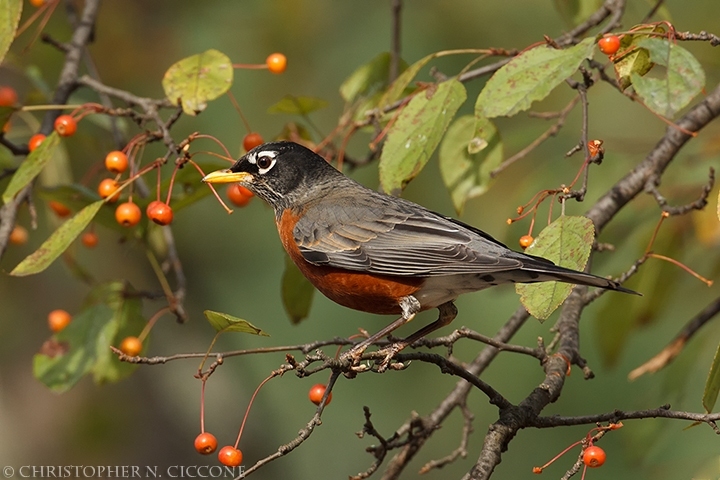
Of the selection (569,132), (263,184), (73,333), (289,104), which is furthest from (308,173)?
(569,132)

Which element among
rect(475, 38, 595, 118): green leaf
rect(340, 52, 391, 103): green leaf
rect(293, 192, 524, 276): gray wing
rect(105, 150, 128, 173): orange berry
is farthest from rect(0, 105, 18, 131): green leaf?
rect(475, 38, 595, 118): green leaf

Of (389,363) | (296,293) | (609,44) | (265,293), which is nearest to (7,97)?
(296,293)

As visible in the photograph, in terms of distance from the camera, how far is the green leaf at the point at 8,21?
2.46 m

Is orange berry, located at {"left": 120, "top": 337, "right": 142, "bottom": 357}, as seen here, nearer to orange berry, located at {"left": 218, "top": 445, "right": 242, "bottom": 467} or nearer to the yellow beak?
the yellow beak

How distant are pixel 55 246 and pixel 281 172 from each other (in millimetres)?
1117

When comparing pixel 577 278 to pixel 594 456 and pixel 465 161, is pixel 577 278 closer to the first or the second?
pixel 594 456

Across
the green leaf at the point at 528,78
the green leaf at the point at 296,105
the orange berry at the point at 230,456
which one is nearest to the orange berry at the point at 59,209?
the green leaf at the point at 296,105

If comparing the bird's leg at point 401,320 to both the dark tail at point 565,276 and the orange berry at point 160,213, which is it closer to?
the dark tail at point 565,276

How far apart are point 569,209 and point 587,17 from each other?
0.79 m

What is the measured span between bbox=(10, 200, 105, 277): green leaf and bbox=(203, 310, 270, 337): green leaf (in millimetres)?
598

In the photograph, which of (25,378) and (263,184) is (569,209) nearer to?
(263,184)

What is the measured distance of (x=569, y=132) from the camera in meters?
5.23

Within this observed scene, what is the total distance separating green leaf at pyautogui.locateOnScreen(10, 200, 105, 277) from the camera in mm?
2335

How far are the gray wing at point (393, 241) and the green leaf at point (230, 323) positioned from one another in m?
0.78
